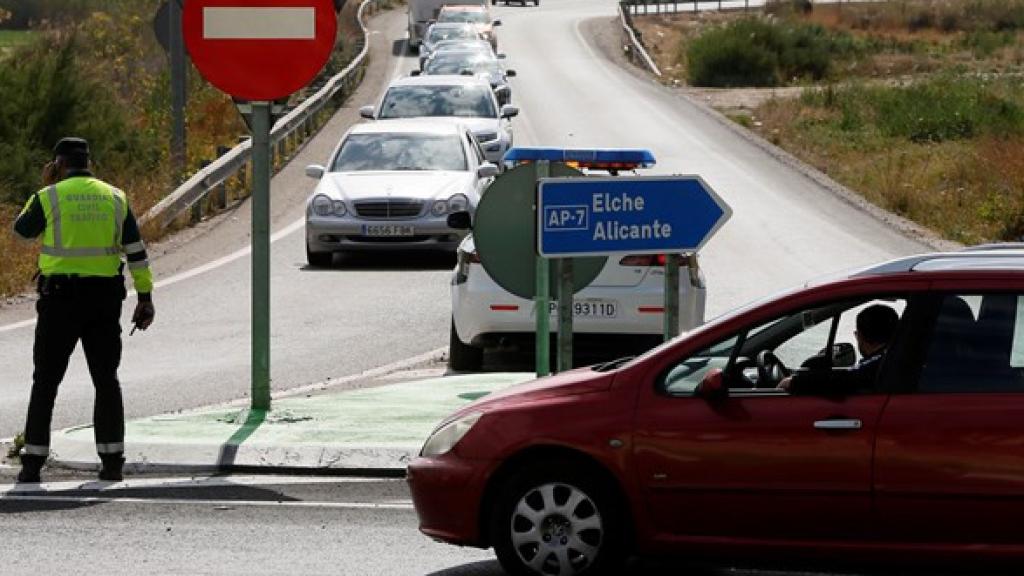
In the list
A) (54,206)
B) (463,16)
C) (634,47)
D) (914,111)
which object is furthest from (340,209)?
(463,16)

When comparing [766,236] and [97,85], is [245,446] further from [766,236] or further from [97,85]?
[97,85]

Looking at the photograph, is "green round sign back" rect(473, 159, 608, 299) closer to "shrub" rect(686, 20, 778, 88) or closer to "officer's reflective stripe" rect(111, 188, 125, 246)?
"officer's reflective stripe" rect(111, 188, 125, 246)

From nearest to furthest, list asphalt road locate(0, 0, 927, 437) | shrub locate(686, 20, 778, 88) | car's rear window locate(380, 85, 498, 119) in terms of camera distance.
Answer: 1. asphalt road locate(0, 0, 927, 437)
2. car's rear window locate(380, 85, 498, 119)
3. shrub locate(686, 20, 778, 88)

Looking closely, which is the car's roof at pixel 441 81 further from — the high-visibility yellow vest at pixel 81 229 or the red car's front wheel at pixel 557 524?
the red car's front wheel at pixel 557 524

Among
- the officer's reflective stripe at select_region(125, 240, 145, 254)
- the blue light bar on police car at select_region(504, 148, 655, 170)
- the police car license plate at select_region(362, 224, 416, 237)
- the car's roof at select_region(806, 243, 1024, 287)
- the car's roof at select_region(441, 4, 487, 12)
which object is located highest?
the car's roof at select_region(441, 4, 487, 12)

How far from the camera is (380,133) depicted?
81.9 ft

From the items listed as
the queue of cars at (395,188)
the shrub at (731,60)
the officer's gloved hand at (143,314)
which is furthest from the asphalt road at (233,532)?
the shrub at (731,60)

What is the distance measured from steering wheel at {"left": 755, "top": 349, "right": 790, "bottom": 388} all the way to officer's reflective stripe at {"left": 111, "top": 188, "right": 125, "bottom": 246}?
4.07 meters

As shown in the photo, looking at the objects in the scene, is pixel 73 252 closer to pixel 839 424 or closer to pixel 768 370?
pixel 768 370

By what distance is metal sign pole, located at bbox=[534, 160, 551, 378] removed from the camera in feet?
35.1

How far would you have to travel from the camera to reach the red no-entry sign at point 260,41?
1212 centimetres

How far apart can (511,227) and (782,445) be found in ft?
10.6

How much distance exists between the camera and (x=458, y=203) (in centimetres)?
2298

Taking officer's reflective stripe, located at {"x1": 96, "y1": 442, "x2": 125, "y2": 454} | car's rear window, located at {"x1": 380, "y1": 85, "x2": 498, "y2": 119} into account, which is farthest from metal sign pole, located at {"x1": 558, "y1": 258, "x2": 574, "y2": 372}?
car's rear window, located at {"x1": 380, "y1": 85, "x2": 498, "y2": 119}
